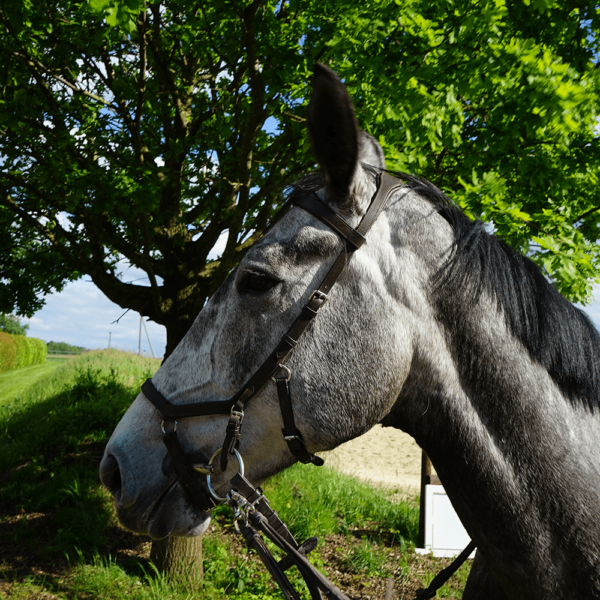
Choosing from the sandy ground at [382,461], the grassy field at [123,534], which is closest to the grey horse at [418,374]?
the grassy field at [123,534]

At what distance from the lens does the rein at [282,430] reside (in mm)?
1582

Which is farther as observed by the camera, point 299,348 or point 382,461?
point 382,461

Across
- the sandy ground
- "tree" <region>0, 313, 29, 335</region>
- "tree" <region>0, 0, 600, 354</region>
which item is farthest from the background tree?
"tree" <region>0, 313, 29, 335</region>

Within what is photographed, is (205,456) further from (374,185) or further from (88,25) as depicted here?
(88,25)

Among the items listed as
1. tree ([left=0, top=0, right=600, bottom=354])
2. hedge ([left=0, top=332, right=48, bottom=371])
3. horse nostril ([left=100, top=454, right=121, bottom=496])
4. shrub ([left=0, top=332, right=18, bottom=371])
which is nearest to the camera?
horse nostril ([left=100, top=454, right=121, bottom=496])

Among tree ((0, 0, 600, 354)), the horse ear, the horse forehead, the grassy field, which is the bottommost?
the grassy field

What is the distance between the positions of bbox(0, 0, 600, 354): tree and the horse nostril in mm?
1217

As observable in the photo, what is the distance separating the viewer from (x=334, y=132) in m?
1.53

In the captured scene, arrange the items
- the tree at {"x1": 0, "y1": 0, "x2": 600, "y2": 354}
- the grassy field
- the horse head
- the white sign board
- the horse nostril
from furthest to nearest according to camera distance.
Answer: the white sign board < the grassy field < the tree at {"x1": 0, "y1": 0, "x2": 600, "y2": 354} < the horse nostril < the horse head

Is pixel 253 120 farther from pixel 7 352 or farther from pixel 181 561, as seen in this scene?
pixel 7 352

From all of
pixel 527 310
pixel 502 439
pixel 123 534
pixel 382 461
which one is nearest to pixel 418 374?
pixel 502 439

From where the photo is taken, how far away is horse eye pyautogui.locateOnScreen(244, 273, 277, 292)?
1.64 metres

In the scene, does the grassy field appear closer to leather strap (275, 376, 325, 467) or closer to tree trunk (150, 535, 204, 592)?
tree trunk (150, 535, 204, 592)

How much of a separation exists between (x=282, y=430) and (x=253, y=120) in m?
4.14
